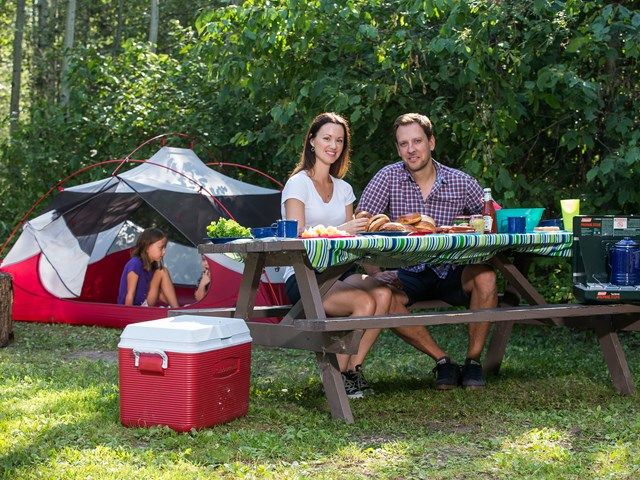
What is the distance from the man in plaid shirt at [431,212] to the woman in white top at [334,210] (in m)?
0.20

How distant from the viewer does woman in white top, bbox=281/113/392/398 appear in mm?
4461

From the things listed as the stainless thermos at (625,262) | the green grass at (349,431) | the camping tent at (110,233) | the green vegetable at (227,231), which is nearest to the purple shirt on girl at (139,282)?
the camping tent at (110,233)

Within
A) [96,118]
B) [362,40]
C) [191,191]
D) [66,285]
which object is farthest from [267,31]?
[96,118]

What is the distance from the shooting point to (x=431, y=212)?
16.5 feet

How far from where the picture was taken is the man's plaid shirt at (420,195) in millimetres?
5016

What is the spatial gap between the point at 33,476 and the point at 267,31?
14.2 feet

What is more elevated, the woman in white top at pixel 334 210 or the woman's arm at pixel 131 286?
the woman in white top at pixel 334 210

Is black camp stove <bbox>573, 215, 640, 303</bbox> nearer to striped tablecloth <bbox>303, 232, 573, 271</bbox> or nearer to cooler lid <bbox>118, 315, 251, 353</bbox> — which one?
striped tablecloth <bbox>303, 232, 573, 271</bbox>

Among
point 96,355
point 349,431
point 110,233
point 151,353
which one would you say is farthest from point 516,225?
point 110,233

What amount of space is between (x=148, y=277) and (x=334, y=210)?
3.23m

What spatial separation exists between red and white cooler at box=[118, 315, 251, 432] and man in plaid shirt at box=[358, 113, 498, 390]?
1.07m

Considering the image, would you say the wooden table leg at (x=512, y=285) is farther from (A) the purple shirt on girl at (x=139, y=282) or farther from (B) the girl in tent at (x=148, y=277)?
(A) the purple shirt on girl at (x=139, y=282)

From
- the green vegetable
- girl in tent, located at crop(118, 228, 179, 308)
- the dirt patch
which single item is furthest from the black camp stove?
girl in tent, located at crop(118, 228, 179, 308)

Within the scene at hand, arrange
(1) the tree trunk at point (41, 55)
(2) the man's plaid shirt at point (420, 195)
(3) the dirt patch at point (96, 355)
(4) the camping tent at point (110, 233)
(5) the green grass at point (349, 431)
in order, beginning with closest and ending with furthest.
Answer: (5) the green grass at point (349, 431) < (2) the man's plaid shirt at point (420, 195) < (3) the dirt patch at point (96, 355) < (4) the camping tent at point (110, 233) < (1) the tree trunk at point (41, 55)
